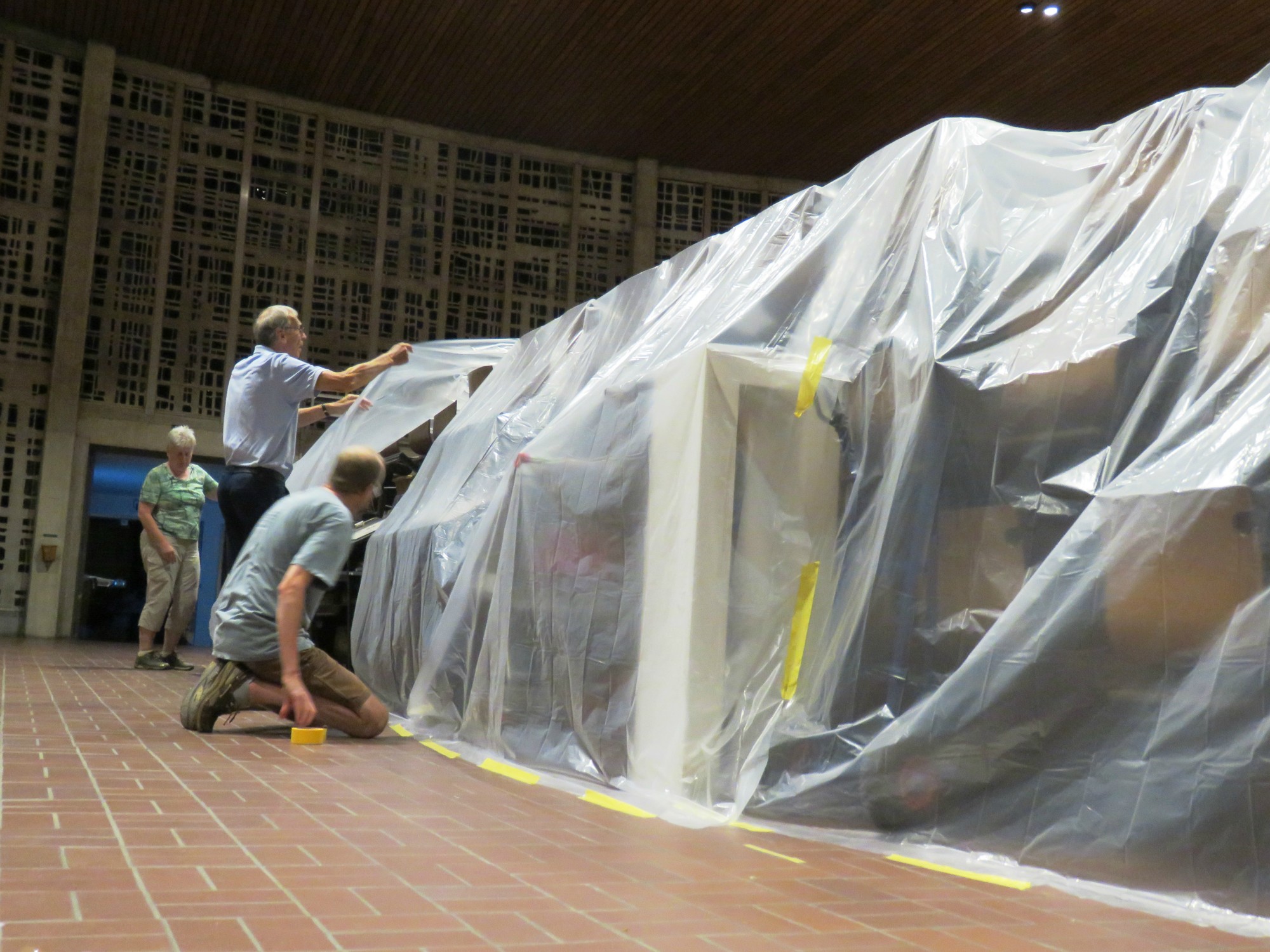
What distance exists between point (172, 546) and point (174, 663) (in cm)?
70

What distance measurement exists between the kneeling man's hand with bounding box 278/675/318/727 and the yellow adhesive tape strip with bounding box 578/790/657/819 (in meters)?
1.23

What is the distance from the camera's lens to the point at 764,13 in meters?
9.27

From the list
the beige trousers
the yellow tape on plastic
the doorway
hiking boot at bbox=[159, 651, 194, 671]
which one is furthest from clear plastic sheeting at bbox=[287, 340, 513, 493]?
the doorway

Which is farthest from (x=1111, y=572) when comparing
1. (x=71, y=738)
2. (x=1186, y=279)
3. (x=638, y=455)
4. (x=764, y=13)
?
(x=764, y=13)

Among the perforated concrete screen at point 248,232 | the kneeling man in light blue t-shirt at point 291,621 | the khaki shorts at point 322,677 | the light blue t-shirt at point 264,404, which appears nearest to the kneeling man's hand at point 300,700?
the kneeling man in light blue t-shirt at point 291,621

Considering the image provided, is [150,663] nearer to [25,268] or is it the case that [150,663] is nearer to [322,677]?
[322,677]

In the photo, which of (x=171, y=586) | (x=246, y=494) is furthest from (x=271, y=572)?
(x=171, y=586)

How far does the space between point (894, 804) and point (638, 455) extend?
1.30 metres

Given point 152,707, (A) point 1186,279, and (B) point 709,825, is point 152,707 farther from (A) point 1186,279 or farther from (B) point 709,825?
(A) point 1186,279

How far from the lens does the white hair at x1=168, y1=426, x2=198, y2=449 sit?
666cm

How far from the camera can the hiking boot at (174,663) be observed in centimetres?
676

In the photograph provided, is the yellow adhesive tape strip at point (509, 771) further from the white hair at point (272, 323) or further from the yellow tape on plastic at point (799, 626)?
the white hair at point (272, 323)

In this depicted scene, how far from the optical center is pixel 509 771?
3541 millimetres

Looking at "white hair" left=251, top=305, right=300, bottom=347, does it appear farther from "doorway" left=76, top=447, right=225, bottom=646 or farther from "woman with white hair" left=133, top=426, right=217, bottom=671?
"doorway" left=76, top=447, right=225, bottom=646
